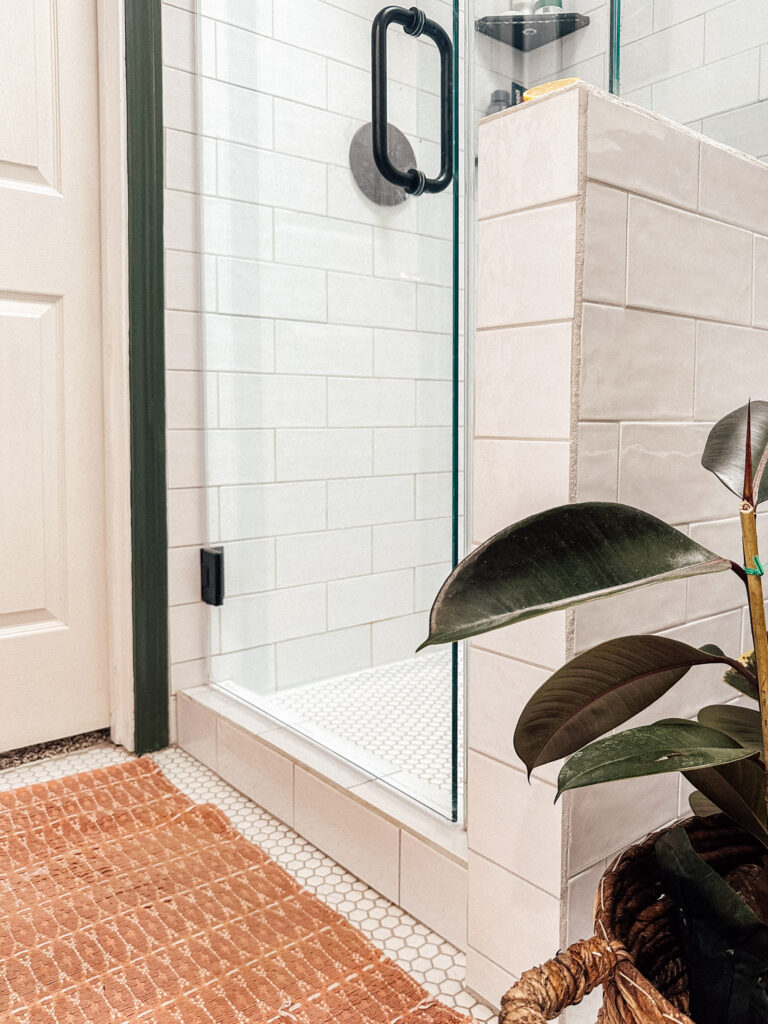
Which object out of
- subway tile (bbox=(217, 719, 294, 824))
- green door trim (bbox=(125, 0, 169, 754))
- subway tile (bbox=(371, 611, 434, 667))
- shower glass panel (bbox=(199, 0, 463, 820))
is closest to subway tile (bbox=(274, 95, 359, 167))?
shower glass panel (bbox=(199, 0, 463, 820))

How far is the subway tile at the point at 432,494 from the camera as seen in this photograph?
110 centimetres

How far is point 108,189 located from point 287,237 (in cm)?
35

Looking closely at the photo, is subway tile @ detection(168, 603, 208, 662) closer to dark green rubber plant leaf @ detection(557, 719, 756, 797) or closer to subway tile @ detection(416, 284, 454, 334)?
subway tile @ detection(416, 284, 454, 334)

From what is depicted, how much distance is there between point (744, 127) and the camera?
1.06 m

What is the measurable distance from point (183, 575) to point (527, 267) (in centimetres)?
103

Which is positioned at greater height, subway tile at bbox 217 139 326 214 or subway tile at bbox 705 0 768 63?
subway tile at bbox 705 0 768 63

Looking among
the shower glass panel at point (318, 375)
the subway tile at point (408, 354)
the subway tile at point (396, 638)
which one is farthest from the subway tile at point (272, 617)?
the subway tile at point (408, 354)

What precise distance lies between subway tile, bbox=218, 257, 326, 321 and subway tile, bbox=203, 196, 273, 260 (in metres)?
0.02

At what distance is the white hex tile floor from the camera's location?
0.92 metres

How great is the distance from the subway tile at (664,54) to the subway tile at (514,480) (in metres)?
0.56

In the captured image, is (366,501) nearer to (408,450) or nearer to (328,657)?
(408,450)

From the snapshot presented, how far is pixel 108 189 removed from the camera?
147 cm

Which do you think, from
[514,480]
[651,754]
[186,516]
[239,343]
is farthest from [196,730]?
[651,754]

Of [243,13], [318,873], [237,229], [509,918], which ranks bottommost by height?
[318,873]
